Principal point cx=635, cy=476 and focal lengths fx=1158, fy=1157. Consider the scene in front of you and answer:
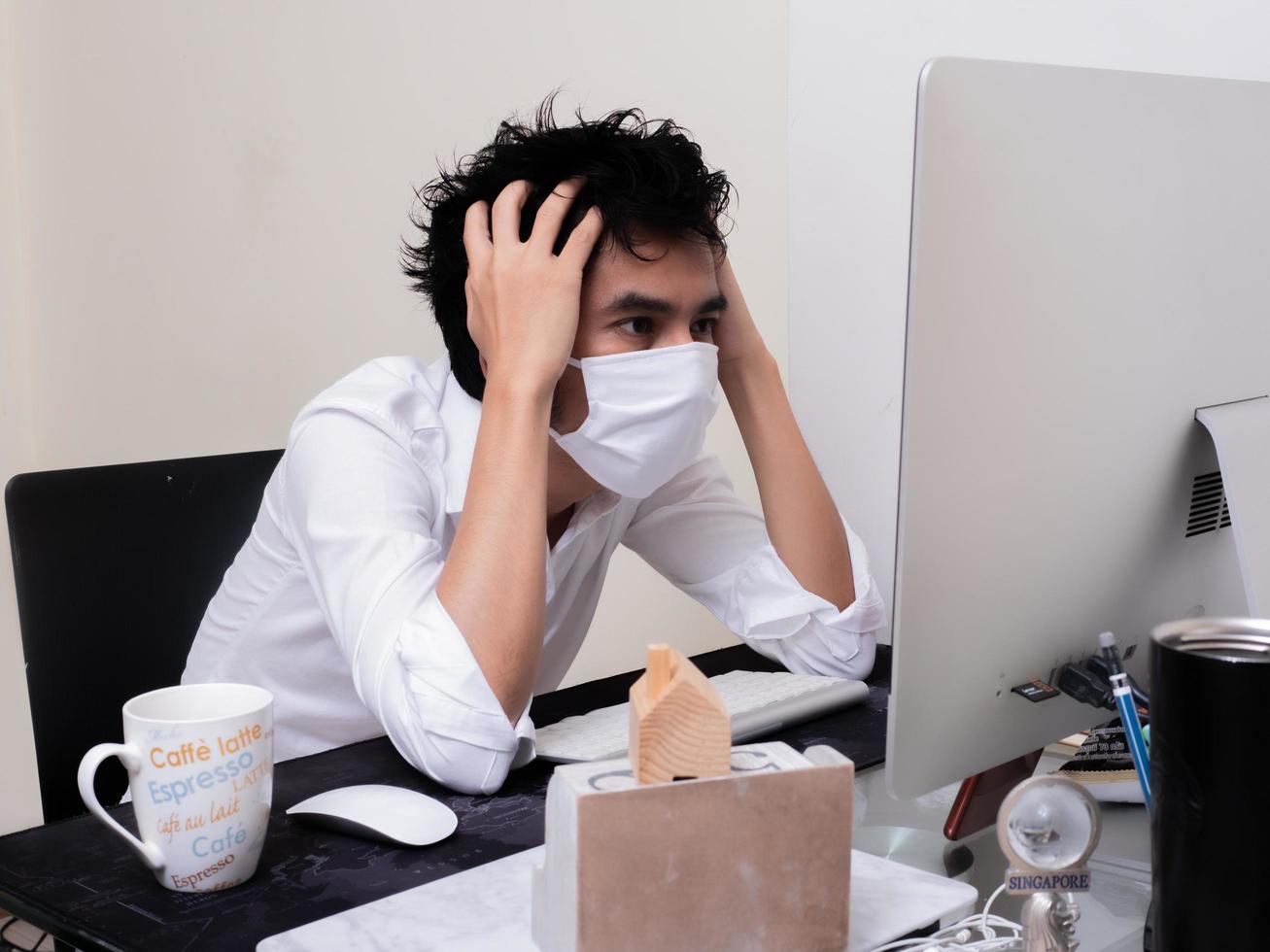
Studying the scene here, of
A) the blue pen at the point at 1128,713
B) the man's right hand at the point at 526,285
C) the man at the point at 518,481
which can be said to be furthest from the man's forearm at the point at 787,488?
the blue pen at the point at 1128,713

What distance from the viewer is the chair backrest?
3.41 ft

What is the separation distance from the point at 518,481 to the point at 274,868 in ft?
1.26

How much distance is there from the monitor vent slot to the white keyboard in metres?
0.34

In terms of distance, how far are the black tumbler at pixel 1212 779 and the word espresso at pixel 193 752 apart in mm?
481

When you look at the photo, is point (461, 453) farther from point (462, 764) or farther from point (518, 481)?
point (462, 764)

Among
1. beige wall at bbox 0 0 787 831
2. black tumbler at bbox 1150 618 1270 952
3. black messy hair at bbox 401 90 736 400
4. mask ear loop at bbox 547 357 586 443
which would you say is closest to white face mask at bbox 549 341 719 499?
mask ear loop at bbox 547 357 586 443

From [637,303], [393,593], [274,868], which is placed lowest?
[274,868]

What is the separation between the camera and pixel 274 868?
70 cm

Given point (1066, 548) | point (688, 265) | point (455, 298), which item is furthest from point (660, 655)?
point (455, 298)

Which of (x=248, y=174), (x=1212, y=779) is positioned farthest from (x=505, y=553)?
(x=248, y=174)

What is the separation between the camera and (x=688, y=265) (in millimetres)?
1130

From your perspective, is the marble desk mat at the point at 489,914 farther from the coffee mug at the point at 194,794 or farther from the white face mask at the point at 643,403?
the white face mask at the point at 643,403

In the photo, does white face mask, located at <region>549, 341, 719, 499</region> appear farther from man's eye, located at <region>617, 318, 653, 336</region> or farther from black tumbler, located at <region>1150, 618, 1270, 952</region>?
black tumbler, located at <region>1150, 618, 1270, 952</region>

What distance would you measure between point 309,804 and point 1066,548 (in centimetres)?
50
